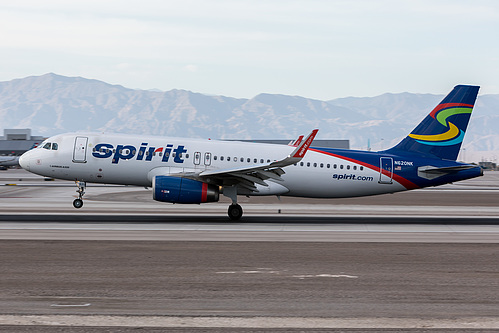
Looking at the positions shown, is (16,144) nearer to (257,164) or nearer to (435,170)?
(257,164)

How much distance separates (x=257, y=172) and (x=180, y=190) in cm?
369

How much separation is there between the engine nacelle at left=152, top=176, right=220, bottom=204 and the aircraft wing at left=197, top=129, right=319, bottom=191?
0.70 m

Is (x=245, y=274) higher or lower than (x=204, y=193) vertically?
lower

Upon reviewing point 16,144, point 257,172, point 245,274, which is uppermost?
point 16,144

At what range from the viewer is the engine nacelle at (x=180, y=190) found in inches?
1155

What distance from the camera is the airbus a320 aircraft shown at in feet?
102

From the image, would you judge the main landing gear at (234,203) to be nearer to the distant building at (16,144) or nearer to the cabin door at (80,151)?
the cabin door at (80,151)

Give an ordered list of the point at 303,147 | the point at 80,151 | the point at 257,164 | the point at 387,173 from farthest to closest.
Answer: the point at 387,173 → the point at 257,164 → the point at 80,151 → the point at 303,147

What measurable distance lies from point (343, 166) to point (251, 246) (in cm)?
1219

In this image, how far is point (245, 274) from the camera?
16453mm

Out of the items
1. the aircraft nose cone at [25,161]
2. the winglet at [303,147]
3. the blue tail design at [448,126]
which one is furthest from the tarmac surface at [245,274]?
the blue tail design at [448,126]

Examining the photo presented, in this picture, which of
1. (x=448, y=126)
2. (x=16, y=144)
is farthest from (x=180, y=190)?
(x=16, y=144)

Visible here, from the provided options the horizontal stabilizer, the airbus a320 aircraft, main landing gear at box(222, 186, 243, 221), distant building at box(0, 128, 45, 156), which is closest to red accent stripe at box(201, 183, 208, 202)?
the airbus a320 aircraft

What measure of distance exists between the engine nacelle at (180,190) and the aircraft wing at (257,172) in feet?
2.29
